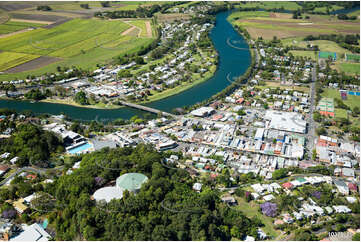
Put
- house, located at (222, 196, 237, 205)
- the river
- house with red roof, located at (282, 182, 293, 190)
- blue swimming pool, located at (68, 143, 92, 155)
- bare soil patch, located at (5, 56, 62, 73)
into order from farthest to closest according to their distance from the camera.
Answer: bare soil patch, located at (5, 56, 62, 73), the river, blue swimming pool, located at (68, 143, 92, 155), house with red roof, located at (282, 182, 293, 190), house, located at (222, 196, 237, 205)

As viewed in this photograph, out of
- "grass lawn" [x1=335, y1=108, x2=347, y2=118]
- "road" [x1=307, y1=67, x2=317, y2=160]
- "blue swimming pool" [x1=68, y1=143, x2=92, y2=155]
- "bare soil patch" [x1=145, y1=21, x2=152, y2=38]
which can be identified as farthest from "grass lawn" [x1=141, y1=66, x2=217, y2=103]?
"bare soil patch" [x1=145, y1=21, x2=152, y2=38]

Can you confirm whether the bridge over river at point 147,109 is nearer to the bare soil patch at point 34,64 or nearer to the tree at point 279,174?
the tree at point 279,174

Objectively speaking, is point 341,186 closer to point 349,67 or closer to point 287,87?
point 287,87

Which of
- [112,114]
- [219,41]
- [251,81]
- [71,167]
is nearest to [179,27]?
[219,41]

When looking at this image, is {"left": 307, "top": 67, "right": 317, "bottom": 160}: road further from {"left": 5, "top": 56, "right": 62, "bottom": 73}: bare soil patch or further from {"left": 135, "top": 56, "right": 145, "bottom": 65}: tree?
{"left": 5, "top": 56, "right": 62, "bottom": 73}: bare soil patch

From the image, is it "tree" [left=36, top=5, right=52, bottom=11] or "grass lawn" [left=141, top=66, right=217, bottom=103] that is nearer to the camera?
"grass lawn" [left=141, top=66, right=217, bottom=103]

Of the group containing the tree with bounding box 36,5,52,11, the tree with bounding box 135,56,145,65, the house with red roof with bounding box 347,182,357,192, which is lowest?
the house with red roof with bounding box 347,182,357,192
